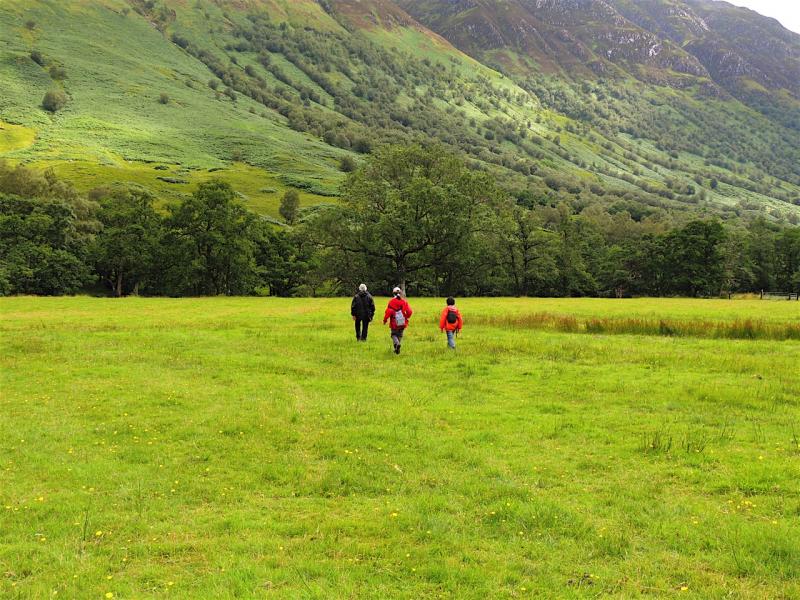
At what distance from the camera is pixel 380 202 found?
6444 cm

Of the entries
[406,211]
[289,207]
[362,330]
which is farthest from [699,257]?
[289,207]

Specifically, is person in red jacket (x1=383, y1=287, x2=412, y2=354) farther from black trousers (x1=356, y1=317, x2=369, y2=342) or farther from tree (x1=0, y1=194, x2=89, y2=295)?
tree (x1=0, y1=194, x2=89, y2=295)

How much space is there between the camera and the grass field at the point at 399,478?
7215mm

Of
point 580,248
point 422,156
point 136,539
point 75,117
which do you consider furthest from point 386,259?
point 75,117

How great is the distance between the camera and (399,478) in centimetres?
1052

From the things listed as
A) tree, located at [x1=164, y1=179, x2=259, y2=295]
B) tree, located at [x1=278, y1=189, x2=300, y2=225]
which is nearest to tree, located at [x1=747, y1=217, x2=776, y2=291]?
tree, located at [x1=164, y1=179, x2=259, y2=295]

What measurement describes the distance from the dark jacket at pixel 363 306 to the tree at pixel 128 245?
57.4m

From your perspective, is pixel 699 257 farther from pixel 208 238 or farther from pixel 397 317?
pixel 397 317

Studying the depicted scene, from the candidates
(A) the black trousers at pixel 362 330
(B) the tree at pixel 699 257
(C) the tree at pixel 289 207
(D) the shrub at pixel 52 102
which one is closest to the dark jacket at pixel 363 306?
(A) the black trousers at pixel 362 330

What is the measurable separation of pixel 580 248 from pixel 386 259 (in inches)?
1835

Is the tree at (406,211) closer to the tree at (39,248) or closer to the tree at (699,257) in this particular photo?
the tree at (39,248)

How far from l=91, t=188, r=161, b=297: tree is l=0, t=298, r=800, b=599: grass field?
58.0 m

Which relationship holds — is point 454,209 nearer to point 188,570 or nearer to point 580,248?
point 580,248

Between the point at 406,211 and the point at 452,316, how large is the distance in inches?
1504
